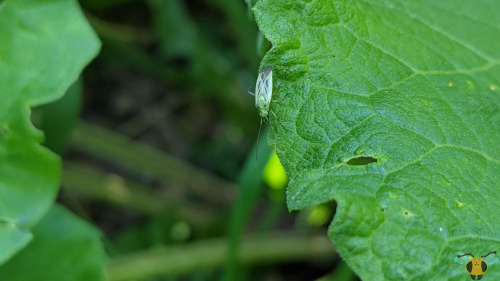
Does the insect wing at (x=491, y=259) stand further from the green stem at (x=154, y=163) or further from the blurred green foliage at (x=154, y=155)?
the green stem at (x=154, y=163)

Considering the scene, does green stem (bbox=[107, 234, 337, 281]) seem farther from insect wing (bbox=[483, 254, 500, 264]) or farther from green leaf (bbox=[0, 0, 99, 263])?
insect wing (bbox=[483, 254, 500, 264])

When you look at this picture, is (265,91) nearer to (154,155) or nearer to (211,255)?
(211,255)

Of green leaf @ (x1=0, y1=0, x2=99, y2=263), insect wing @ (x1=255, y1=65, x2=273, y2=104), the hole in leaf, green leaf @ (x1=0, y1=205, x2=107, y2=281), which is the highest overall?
insect wing @ (x1=255, y1=65, x2=273, y2=104)

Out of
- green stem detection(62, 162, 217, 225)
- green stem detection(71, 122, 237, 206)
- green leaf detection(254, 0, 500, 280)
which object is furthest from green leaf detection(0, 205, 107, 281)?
green leaf detection(254, 0, 500, 280)

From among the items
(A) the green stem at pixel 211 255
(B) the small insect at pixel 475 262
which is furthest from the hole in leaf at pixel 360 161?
(A) the green stem at pixel 211 255

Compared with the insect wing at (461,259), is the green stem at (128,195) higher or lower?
lower
